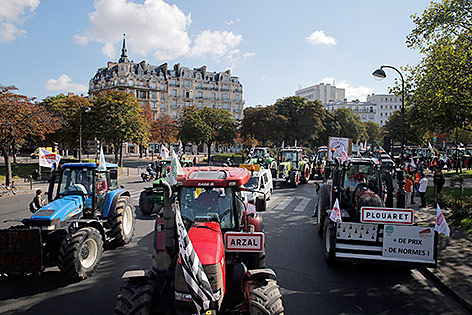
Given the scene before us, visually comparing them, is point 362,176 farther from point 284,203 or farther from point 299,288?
point 284,203

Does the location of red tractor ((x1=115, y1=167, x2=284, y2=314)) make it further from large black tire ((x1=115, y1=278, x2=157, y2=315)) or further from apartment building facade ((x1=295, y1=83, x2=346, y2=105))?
apartment building facade ((x1=295, y1=83, x2=346, y2=105))

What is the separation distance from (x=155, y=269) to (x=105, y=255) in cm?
410

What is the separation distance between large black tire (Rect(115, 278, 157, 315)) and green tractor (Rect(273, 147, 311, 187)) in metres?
17.7

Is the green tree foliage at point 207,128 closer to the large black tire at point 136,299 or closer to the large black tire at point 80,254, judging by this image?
the large black tire at point 80,254

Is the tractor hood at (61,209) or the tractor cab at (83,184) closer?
the tractor hood at (61,209)

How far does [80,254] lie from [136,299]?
Result: 2943mm

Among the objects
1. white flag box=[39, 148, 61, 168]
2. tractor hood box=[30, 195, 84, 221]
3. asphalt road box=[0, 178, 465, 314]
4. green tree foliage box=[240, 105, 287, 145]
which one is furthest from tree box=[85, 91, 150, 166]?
tractor hood box=[30, 195, 84, 221]

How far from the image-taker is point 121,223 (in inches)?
327

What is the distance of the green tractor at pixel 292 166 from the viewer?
21516mm

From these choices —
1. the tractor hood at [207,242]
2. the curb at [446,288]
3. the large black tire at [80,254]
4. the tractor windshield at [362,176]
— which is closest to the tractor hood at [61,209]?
the large black tire at [80,254]

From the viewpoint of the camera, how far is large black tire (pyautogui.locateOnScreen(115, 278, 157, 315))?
379cm

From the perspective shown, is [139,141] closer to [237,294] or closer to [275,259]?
[275,259]

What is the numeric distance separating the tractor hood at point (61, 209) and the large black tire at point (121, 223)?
2.93 feet

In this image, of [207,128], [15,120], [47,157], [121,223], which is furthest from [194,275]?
[207,128]
